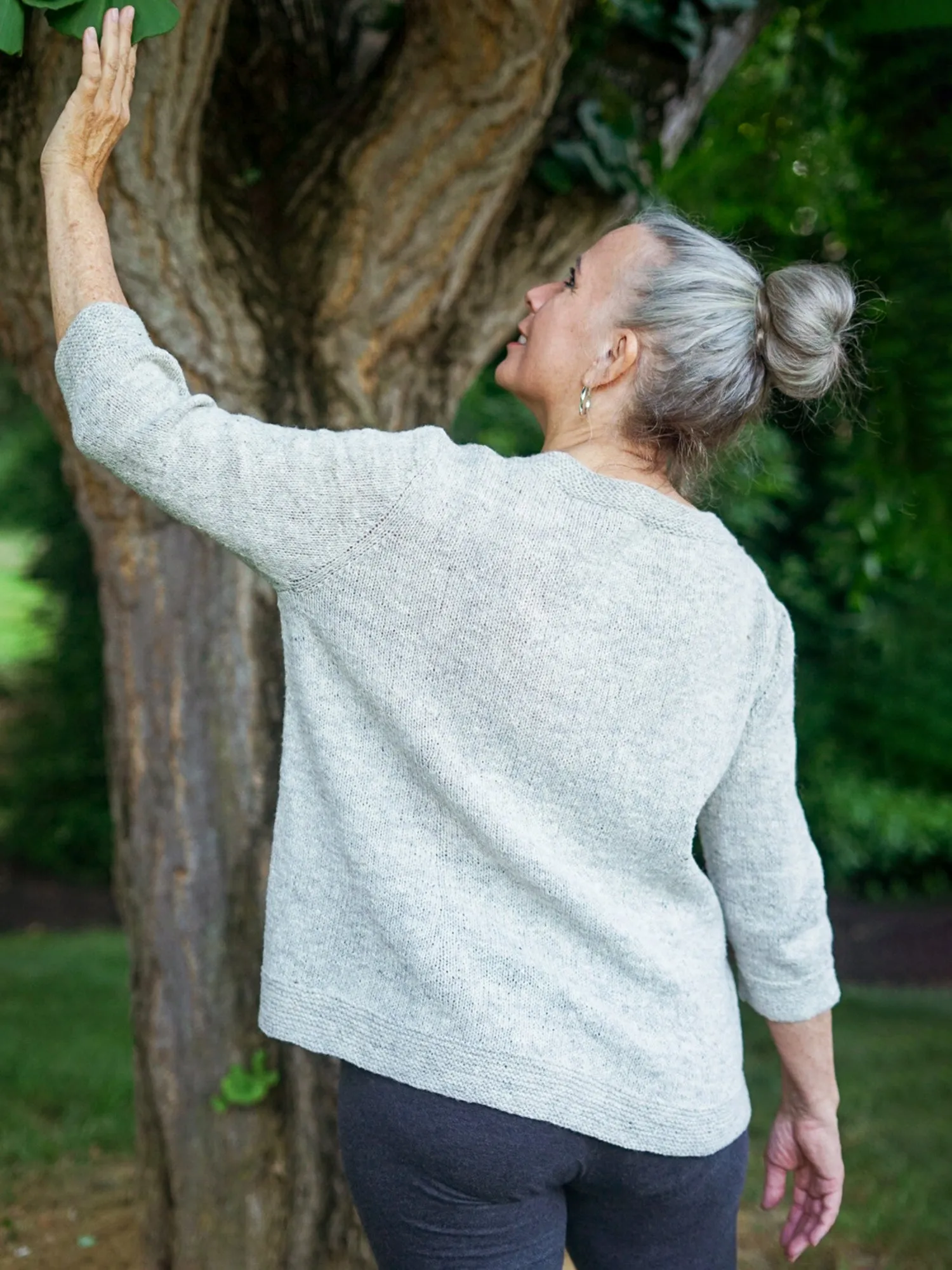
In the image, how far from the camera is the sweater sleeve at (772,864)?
159 centimetres

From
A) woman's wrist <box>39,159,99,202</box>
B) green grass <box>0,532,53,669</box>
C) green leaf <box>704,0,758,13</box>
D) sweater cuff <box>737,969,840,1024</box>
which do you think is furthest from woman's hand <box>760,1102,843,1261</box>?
green grass <box>0,532,53,669</box>

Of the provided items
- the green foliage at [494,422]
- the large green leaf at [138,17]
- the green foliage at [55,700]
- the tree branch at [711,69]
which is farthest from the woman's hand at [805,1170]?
the green foliage at [55,700]

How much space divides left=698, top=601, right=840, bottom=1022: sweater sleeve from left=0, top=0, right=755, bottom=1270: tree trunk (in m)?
1.01

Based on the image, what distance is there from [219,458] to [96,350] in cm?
17

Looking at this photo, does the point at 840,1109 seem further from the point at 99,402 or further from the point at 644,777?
the point at 99,402

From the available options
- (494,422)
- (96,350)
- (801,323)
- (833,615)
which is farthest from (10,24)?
(833,615)

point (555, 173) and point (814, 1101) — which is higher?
point (555, 173)

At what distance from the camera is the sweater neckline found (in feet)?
4.58

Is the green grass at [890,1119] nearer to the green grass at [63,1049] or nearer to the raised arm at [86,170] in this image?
the green grass at [63,1049]

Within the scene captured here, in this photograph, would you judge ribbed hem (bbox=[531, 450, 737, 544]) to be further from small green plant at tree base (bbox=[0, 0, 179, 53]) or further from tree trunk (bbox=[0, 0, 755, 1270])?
tree trunk (bbox=[0, 0, 755, 1270])

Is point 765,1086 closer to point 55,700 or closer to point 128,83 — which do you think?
point 128,83

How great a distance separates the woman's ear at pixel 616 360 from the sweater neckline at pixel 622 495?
11 centimetres

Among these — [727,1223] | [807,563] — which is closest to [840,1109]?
[727,1223]

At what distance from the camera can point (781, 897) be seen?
1.62 metres
